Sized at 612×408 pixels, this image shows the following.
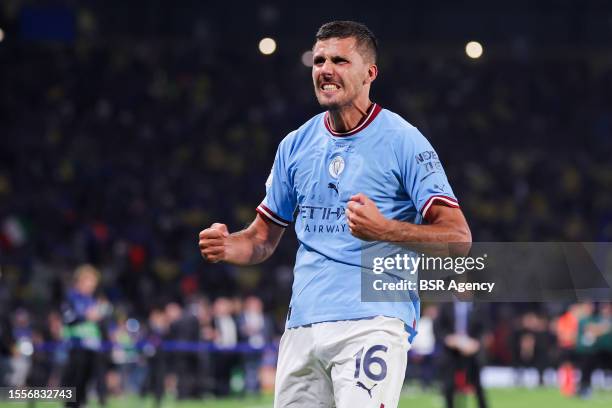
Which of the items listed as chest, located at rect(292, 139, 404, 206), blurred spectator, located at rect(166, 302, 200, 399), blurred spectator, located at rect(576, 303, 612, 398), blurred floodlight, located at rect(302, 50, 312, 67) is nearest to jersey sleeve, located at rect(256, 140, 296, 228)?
chest, located at rect(292, 139, 404, 206)

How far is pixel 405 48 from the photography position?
34031mm

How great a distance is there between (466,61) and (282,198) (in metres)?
29.0

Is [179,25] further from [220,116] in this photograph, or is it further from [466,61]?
[466,61]

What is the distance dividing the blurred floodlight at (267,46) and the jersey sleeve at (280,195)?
83.4ft

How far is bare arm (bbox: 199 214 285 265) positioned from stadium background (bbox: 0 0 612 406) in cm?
1674

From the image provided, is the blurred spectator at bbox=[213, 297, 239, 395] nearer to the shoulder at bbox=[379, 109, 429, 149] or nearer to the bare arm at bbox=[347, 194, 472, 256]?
the shoulder at bbox=[379, 109, 429, 149]

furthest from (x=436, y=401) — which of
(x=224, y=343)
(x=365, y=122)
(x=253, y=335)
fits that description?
(x=365, y=122)

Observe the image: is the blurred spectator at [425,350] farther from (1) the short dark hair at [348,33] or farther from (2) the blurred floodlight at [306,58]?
(1) the short dark hair at [348,33]

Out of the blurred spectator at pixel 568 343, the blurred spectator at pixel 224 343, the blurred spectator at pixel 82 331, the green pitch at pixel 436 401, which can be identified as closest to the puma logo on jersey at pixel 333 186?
the blurred spectator at pixel 82 331

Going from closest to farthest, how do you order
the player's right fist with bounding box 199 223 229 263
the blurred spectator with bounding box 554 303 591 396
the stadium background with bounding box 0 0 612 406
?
the player's right fist with bounding box 199 223 229 263 < the blurred spectator with bounding box 554 303 591 396 < the stadium background with bounding box 0 0 612 406

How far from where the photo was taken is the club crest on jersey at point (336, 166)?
4852 mm

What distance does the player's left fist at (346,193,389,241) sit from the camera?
14.5 feet

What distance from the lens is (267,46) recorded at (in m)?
31.7

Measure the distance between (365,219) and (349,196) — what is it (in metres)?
0.38
